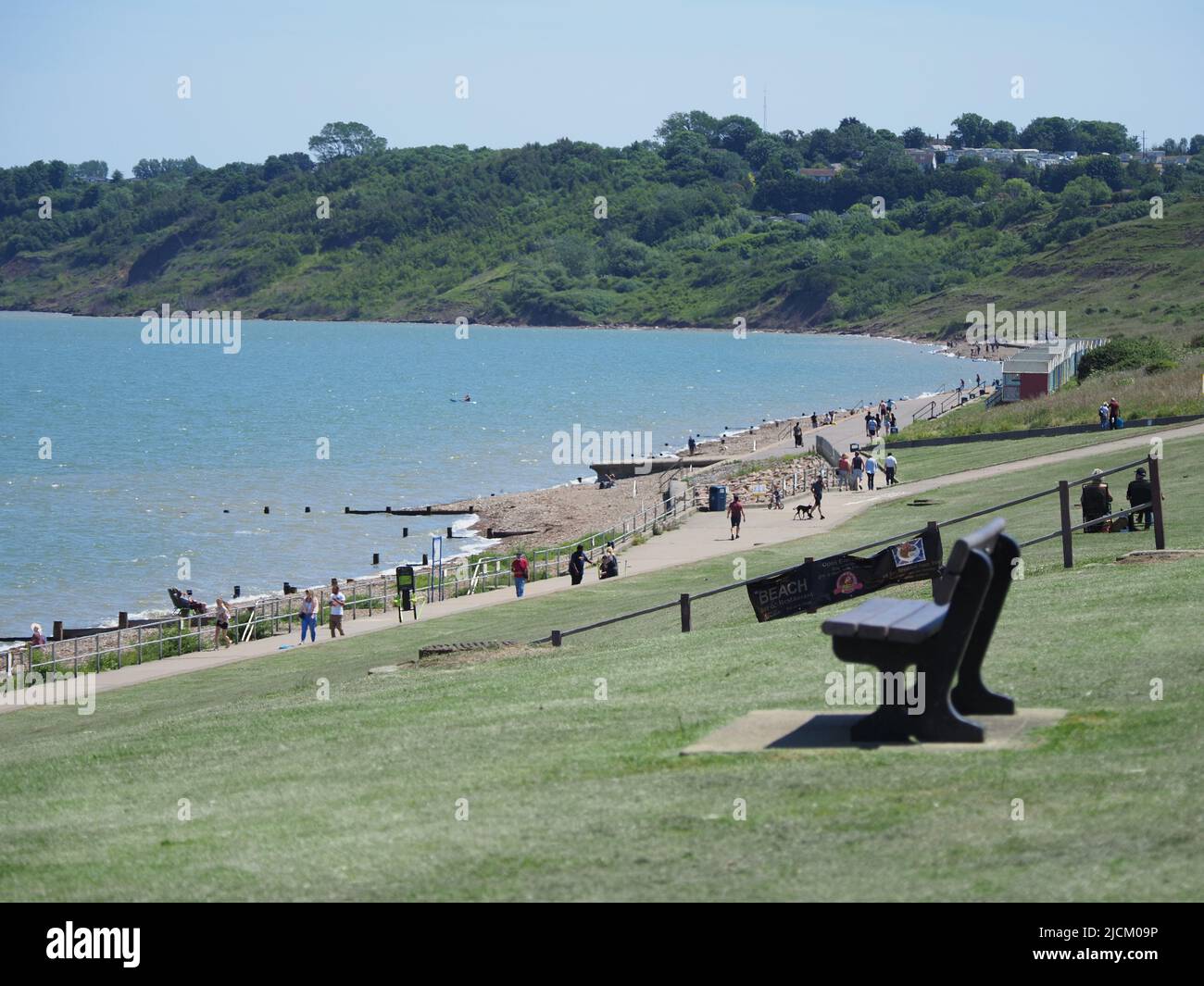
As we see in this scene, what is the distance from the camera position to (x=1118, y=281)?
16612 centimetres

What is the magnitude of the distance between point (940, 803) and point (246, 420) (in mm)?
109546

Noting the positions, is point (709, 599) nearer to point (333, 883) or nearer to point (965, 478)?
point (333, 883)

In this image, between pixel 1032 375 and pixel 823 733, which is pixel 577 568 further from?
pixel 1032 375

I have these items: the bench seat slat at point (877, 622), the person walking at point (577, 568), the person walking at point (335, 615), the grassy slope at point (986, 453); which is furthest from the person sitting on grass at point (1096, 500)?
the bench seat slat at point (877, 622)

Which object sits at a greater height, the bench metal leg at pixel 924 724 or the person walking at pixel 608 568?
the bench metal leg at pixel 924 724

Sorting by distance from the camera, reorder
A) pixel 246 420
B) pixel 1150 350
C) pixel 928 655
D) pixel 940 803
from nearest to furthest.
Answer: pixel 940 803, pixel 928 655, pixel 1150 350, pixel 246 420

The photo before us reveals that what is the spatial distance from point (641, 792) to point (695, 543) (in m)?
30.8

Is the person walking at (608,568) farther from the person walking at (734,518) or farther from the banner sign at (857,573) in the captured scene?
the banner sign at (857,573)

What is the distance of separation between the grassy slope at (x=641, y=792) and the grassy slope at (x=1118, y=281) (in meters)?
123

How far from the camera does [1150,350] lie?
64875 millimetres

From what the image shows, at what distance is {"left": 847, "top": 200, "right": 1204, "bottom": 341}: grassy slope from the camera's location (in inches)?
5763

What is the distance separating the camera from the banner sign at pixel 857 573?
18.2 meters
